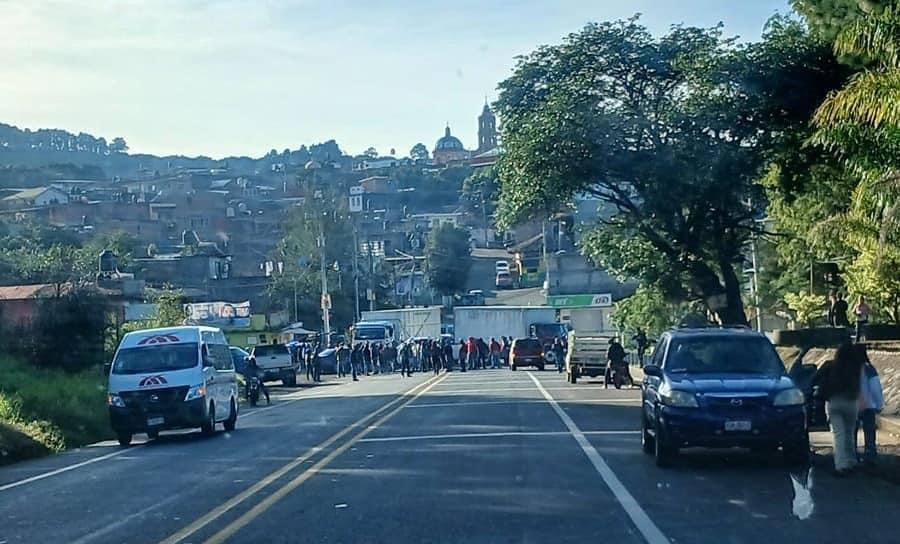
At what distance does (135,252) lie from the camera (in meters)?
85.2

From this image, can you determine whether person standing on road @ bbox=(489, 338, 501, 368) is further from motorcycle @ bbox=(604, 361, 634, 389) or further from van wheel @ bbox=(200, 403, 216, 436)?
van wheel @ bbox=(200, 403, 216, 436)

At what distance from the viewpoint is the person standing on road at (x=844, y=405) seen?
15.1m

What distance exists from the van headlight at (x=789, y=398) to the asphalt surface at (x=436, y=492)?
81cm

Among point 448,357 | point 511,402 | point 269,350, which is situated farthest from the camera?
point 448,357

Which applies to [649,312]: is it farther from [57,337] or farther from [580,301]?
[580,301]

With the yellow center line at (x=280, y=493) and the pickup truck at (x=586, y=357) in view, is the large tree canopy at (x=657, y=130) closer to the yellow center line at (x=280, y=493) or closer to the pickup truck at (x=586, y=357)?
the pickup truck at (x=586, y=357)

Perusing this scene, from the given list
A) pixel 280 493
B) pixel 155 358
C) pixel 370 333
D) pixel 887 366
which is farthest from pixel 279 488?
pixel 370 333

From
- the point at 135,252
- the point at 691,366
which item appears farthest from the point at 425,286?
the point at 691,366

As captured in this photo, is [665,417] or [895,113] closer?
[665,417]

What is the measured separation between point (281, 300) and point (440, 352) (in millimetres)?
30860

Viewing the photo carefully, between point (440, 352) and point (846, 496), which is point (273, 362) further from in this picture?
point (846, 496)

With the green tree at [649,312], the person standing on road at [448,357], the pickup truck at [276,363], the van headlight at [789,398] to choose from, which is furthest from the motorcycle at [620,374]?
the van headlight at [789,398]

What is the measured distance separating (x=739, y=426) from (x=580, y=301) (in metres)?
56.9

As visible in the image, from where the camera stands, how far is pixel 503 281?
371ft
